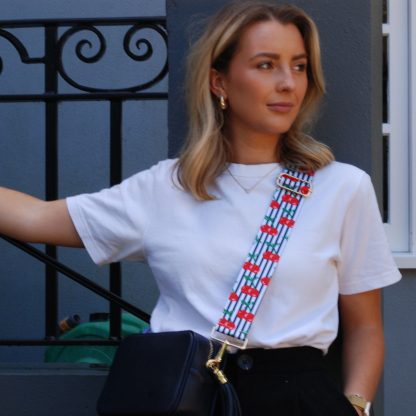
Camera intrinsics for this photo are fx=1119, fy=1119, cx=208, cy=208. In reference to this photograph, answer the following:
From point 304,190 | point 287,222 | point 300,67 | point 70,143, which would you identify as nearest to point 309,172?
point 304,190

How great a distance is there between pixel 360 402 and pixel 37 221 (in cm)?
100

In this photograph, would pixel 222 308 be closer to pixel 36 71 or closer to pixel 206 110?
Answer: pixel 206 110

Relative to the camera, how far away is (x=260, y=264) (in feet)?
9.11

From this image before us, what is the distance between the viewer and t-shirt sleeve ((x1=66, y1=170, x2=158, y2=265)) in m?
2.98

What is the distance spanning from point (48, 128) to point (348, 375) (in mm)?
2061

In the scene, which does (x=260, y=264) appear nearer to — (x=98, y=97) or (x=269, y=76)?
(x=269, y=76)

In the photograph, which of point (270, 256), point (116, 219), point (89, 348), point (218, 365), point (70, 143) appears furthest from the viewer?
point (70, 143)

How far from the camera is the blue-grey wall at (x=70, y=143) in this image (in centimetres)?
578

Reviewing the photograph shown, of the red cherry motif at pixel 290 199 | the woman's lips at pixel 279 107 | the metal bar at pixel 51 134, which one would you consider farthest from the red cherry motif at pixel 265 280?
the metal bar at pixel 51 134

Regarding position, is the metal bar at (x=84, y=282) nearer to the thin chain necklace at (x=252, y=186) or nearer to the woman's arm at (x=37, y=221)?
→ the woman's arm at (x=37, y=221)

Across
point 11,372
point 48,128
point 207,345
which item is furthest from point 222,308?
point 48,128

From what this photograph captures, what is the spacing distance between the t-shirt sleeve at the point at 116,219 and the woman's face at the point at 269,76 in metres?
0.34

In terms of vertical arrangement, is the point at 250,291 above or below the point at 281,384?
above

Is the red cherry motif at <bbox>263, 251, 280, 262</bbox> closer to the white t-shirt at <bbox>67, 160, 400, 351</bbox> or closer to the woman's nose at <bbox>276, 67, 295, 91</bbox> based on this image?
the white t-shirt at <bbox>67, 160, 400, 351</bbox>
